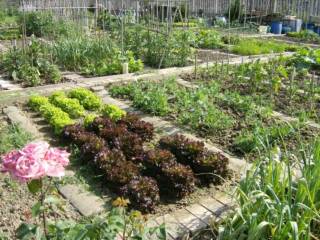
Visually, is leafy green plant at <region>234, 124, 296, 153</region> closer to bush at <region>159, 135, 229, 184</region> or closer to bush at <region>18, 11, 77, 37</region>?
bush at <region>159, 135, 229, 184</region>

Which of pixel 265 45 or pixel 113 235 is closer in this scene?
pixel 113 235

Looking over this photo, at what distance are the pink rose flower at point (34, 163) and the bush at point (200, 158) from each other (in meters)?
1.74

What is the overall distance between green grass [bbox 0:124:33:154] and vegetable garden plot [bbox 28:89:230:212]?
0.37m

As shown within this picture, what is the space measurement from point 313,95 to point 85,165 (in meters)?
3.51

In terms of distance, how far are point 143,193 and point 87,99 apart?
2.77 metres

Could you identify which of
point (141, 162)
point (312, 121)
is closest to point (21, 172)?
point (141, 162)

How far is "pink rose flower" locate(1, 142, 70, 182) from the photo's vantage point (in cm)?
185

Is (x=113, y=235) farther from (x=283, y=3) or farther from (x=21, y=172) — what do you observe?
(x=283, y=3)

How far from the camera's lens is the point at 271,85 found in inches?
245

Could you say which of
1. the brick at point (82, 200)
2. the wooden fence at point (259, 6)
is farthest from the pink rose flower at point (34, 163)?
the wooden fence at point (259, 6)

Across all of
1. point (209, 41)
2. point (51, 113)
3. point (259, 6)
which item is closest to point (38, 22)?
point (209, 41)

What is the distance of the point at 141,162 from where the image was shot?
3953 millimetres

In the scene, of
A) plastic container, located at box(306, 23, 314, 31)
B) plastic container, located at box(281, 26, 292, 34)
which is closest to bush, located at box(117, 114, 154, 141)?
plastic container, located at box(281, 26, 292, 34)

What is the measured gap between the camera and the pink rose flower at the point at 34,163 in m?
1.85
